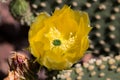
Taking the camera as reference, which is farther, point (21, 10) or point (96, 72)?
point (21, 10)

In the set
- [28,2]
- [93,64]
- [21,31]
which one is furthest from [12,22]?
[93,64]

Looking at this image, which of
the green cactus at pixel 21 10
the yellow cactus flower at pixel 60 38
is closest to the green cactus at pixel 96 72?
the yellow cactus flower at pixel 60 38

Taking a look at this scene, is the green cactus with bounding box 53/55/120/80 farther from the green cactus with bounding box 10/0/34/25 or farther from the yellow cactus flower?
the green cactus with bounding box 10/0/34/25

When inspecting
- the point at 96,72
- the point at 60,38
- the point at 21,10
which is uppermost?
the point at 21,10

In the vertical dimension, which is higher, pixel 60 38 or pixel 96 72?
pixel 60 38

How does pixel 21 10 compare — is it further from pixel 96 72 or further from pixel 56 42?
pixel 96 72

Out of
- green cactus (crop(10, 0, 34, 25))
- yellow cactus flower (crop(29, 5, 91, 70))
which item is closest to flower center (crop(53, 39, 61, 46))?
yellow cactus flower (crop(29, 5, 91, 70))

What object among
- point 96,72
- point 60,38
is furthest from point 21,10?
point 96,72

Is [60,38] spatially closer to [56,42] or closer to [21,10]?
[56,42]
